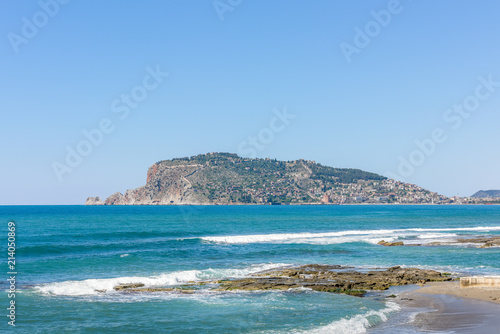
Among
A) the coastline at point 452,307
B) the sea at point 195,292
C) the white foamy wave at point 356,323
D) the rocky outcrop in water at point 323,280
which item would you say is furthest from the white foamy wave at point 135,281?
the white foamy wave at point 356,323

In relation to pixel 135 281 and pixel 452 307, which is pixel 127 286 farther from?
pixel 452 307

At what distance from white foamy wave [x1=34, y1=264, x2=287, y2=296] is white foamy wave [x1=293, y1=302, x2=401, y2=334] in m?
11.5

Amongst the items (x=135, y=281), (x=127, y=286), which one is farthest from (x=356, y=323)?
(x=135, y=281)

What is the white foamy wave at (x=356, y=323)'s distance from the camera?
56.8 ft

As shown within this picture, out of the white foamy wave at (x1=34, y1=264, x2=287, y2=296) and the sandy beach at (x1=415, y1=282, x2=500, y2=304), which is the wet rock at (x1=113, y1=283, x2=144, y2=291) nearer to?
the white foamy wave at (x1=34, y1=264, x2=287, y2=296)

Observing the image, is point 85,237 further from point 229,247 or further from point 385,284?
point 385,284

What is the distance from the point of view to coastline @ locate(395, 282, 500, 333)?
57.2 feet

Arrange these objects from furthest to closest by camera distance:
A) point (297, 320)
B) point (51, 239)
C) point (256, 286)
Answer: point (51, 239) → point (256, 286) → point (297, 320)

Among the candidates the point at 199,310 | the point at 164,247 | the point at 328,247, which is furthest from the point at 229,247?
the point at 199,310

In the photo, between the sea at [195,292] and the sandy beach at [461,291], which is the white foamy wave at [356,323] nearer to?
the sea at [195,292]

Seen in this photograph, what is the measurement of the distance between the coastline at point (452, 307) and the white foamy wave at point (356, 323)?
3.91 feet

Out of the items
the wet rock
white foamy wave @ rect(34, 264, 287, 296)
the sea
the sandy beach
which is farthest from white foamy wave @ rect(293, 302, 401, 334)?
the wet rock

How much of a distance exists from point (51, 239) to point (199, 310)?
1585 inches

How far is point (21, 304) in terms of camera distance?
70.3 feet
